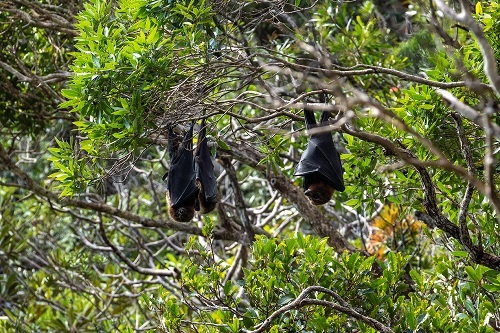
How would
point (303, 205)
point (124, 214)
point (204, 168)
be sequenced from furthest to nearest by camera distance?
1. point (124, 214)
2. point (303, 205)
3. point (204, 168)

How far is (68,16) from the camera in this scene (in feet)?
23.6

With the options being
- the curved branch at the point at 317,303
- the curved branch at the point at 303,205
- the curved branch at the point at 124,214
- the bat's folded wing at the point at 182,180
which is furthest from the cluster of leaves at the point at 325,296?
the curved branch at the point at 124,214

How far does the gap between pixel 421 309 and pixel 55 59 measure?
177 inches

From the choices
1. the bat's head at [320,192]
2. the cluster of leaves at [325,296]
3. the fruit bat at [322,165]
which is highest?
the fruit bat at [322,165]

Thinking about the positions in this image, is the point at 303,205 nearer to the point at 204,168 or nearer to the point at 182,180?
the point at 204,168

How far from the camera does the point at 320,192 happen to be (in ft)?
18.4

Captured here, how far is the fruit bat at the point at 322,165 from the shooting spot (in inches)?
207

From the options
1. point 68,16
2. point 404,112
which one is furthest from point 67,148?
point 68,16

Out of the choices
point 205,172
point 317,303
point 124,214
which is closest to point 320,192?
point 205,172

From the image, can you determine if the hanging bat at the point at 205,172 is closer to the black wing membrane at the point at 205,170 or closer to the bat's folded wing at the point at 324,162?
the black wing membrane at the point at 205,170

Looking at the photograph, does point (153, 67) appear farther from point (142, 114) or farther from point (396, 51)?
point (396, 51)

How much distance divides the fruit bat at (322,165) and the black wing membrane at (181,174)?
0.72m

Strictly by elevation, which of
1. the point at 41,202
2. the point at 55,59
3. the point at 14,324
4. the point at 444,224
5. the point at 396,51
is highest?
the point at 55,59

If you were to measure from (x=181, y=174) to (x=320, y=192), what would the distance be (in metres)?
0.94
